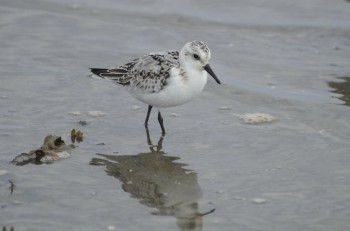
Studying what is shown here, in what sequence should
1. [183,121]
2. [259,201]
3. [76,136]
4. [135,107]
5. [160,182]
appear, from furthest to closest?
[135,107] → [183,121] → [76,136] → [160,182] → [259,201]

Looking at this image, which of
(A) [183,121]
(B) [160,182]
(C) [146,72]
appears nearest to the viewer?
(B) [160,182]

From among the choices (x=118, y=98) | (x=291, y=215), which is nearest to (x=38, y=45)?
(x=118, y=98)

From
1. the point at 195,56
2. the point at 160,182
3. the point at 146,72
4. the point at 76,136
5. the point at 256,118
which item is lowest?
the point at 160,182

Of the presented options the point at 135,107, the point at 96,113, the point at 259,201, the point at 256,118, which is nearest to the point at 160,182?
the point at 259,201

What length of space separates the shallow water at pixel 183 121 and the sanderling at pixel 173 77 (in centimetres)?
46

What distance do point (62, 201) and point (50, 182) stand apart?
442 millimetres

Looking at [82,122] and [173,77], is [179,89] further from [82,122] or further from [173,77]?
[82,122]

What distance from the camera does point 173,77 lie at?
764 cm

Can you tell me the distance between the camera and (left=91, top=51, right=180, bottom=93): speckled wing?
306 inches

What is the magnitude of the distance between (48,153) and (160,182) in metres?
1.21

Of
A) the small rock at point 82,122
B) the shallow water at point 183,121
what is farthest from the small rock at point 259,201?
the small rock at point 82,122

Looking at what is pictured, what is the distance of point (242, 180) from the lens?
6.64 meters

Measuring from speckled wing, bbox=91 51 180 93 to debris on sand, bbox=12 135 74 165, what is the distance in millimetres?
1145

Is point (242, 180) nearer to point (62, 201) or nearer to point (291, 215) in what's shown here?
point (291, 215)
